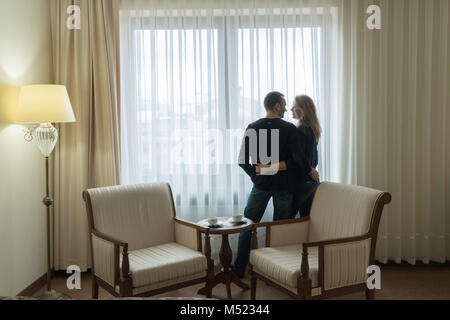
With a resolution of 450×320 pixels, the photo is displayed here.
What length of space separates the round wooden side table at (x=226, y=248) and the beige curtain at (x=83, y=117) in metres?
1.26

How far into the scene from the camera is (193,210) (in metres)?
4.05

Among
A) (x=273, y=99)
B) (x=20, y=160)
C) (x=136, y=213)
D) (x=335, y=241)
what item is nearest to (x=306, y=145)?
(x=273, y=99)

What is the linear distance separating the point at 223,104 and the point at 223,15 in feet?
2.81

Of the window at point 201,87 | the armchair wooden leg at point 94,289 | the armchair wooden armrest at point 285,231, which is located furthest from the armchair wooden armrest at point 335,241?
the armchair wooden leg at point 94,289

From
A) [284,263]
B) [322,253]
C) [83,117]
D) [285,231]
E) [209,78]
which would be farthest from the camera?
[209,78]

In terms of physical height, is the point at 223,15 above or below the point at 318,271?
above

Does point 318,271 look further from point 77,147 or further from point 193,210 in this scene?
point 77,147

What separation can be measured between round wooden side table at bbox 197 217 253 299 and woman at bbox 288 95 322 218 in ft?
2.00

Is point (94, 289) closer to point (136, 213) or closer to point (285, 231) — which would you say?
point (136, 213)

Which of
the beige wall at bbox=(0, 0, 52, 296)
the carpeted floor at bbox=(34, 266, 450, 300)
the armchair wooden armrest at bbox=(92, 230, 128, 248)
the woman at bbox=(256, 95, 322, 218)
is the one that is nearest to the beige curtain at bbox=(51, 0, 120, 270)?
the beige wall at bbox=(0, 0, 52, 296)

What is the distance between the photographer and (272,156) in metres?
3.47

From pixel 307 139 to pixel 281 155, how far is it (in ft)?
0.91

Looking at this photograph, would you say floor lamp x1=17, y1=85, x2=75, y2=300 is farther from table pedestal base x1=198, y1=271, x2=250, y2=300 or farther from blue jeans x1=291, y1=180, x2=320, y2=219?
blue jeans x1=291, y1=180, x2=320, y2=219
